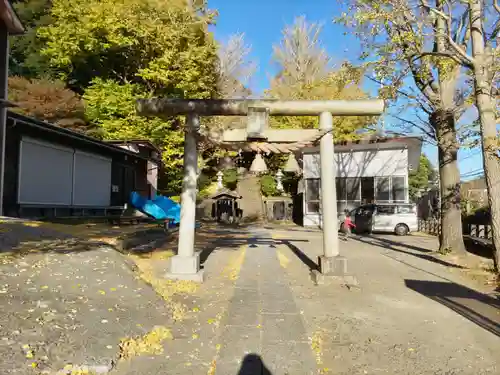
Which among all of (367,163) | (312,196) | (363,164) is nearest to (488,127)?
(367,163)

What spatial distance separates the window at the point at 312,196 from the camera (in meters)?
28.0

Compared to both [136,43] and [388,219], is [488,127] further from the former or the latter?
[136,43]

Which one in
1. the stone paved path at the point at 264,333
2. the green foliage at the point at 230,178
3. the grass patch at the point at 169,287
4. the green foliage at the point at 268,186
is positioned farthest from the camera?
the green foliage at the point at 230,178

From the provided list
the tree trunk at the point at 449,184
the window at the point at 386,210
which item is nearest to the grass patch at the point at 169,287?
the tree trunk at the point at 449,184

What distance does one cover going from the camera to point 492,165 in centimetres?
924

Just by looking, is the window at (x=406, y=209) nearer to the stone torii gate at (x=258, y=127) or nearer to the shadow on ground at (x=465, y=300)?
the shadow on ground at (x=465, y=300)

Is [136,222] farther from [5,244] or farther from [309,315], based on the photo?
[309,315]

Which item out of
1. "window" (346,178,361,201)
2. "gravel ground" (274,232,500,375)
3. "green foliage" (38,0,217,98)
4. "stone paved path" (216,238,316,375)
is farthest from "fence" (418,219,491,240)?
"green foliage" (38,0,217,98)

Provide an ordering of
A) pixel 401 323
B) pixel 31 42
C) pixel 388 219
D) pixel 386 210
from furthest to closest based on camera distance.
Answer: pixel 31 42, pixel 386 210, pixel 388 219, pixel 401 323

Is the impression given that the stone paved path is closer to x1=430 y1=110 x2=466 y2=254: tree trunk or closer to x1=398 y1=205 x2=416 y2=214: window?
x1=430 y1=110 x2=466 y2=254: tree trunk

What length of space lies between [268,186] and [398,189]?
1425 cm

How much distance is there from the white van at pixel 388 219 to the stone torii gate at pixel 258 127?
14720 millimetres

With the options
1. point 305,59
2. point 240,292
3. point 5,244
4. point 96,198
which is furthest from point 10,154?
point 305,59

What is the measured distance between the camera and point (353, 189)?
27.5 metres
